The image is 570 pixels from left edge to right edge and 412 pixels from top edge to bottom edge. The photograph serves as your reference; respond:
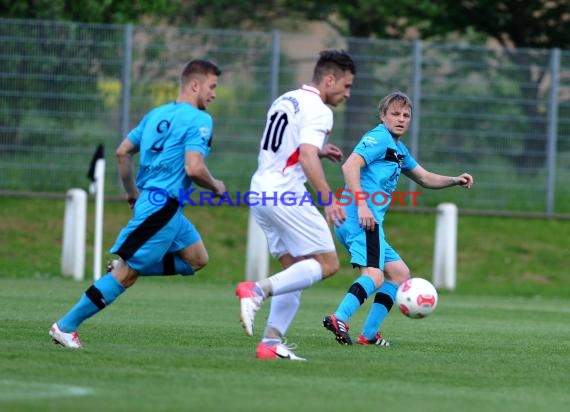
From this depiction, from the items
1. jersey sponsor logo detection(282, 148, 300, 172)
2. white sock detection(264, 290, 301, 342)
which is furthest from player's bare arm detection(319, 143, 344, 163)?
white sock detection(264, 290, 301, 342)

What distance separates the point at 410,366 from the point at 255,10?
29.3 m

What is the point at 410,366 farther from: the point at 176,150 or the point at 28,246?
the point at 28,246

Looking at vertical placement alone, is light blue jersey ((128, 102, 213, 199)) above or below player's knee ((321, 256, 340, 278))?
above

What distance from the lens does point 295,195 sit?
9.09m

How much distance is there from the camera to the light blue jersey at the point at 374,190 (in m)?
10.8

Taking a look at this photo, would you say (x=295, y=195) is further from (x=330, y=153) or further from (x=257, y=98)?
(x=257, y=98)

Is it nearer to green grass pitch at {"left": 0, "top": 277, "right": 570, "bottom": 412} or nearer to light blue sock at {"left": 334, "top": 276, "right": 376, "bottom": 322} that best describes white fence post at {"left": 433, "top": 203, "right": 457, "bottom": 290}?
green grass pitch at {"left": 0, "top": 277, "right": 570, "bottom": 412}

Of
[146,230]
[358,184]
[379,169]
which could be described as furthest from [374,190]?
[146,230]

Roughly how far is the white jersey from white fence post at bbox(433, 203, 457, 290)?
1225 cm

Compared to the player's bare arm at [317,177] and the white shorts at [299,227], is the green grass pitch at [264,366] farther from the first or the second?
the player's bare arm at [317,177]

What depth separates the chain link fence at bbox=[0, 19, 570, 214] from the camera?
2341 centimetres

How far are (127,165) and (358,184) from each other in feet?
5.57

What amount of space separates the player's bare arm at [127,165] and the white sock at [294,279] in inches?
60.3

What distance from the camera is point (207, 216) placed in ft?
79.5
